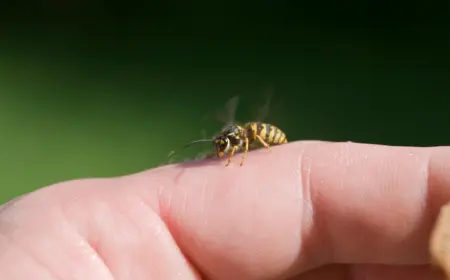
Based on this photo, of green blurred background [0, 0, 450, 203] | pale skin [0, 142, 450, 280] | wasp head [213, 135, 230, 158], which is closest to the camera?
pale skin [0, 142, 450, 280]

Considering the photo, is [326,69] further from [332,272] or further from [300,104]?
[332,272]

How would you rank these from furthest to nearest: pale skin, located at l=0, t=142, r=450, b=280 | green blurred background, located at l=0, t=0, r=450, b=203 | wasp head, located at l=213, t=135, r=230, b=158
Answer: green blurred background, located at l=0, t=0, r=450, b=203, wasp head, located at l=213, t=135, r=230, b=158, pale skin, located at l=0, t=142, r=450, b=280

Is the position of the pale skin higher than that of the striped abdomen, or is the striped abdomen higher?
the striped abdomen

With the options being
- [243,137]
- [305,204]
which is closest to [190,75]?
[243,137]

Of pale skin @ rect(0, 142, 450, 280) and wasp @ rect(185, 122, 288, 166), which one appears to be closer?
pale skin @ rect(0, 142, 450, 280)

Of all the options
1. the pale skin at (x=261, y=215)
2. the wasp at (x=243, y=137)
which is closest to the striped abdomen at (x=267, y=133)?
the wasp at (x=243, y=137)

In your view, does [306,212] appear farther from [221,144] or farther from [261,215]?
[221,144]

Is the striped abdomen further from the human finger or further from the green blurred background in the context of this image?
the green blurred background

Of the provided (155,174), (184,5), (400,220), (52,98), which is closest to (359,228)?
(400,220)

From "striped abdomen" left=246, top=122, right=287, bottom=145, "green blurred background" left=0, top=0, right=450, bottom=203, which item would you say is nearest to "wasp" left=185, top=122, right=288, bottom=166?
"striped abdomen" left=246, top=122, right=287, bottom=145
